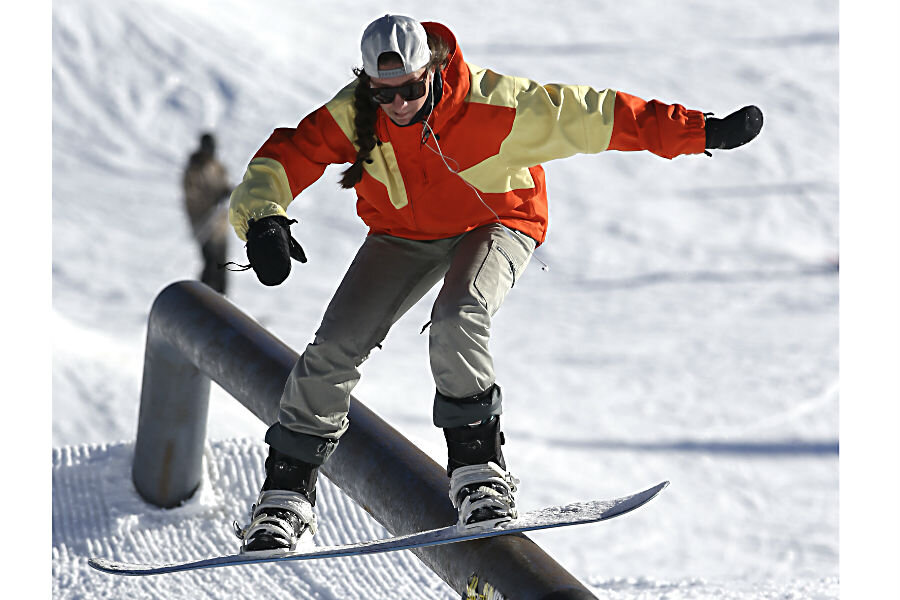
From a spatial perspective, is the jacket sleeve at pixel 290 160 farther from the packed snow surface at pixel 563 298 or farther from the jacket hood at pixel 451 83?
the packed snow surface at pixel 563 298

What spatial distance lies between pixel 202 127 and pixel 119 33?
2.28m

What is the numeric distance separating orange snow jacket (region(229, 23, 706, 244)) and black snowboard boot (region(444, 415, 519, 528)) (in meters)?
0.60

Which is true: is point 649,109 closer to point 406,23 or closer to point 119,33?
point 406,23

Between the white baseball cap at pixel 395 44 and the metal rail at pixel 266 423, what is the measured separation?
3.93 ft

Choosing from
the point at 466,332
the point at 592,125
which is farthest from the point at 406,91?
the point at 466,332

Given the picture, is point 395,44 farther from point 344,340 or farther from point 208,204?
point 208,204

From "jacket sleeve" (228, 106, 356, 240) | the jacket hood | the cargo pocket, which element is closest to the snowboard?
the cargo pocket

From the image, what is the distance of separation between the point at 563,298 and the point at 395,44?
7.91 metres

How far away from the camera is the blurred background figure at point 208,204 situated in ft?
29.8

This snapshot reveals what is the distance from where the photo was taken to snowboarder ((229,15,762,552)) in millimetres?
2793

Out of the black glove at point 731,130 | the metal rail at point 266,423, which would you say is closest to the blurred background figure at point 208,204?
the metal rail at point 266,423

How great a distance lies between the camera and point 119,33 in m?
14.2

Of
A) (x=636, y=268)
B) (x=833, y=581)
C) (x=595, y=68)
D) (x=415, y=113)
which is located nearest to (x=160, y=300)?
(x=415, y=113)

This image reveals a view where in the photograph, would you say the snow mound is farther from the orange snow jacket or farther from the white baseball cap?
the white baseball cap
